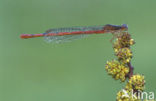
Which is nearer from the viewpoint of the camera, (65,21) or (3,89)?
(3,89)

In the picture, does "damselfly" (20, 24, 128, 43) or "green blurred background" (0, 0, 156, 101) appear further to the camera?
"green blurred background" (0, 0, 156, 101)

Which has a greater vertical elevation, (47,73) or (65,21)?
(65,21)

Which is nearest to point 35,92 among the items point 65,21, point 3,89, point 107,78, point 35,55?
point 3,89

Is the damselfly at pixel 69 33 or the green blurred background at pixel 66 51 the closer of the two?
the damselfly at pixel 69 33

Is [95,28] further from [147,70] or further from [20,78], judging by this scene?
[20,78]

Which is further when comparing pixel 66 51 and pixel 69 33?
pixel 66 51

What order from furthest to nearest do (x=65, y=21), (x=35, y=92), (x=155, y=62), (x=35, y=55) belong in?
(x=65, y=21), (x=35, y=55), (x=155, y=62), (x=35, y=92)

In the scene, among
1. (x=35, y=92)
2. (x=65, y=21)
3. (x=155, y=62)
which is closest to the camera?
(x=35, y=92)

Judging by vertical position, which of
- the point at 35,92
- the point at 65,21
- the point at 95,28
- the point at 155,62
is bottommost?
the point at 35,92
